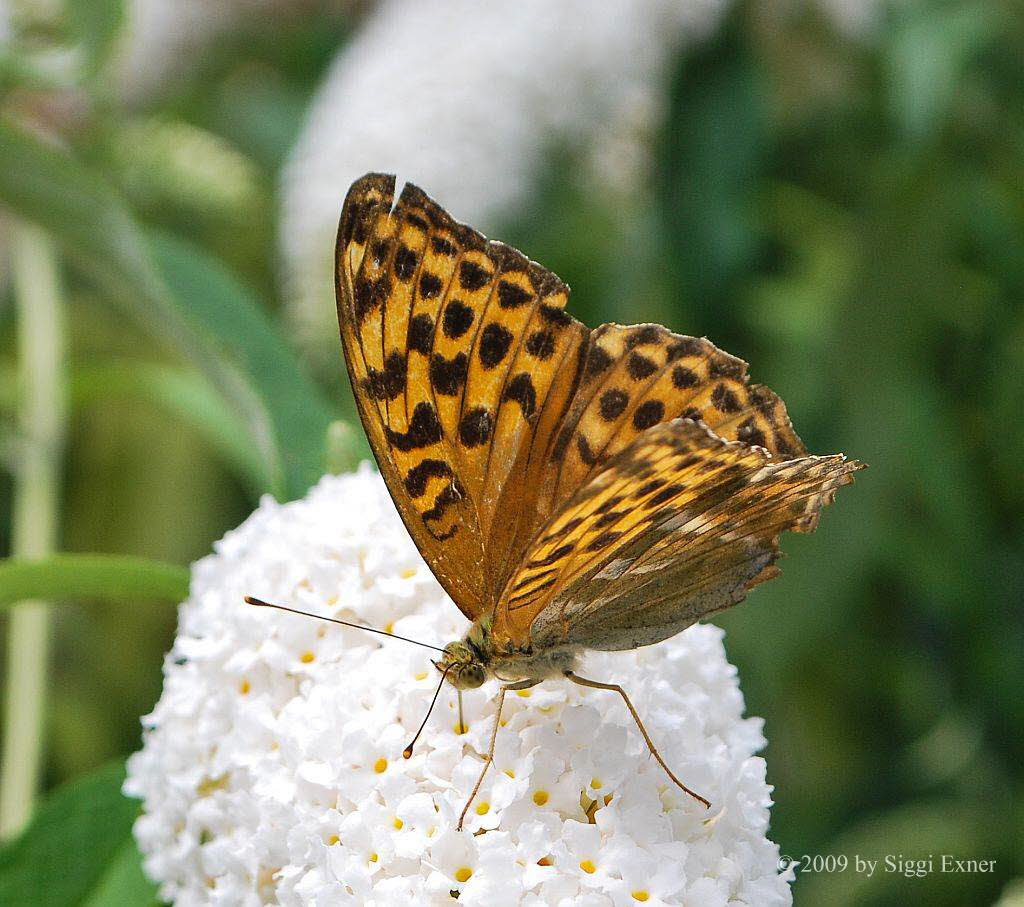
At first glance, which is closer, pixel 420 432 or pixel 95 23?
pixel 420 432

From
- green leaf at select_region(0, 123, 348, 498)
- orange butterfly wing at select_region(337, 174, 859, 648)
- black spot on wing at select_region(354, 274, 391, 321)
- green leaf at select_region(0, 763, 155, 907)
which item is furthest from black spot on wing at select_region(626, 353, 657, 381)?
green leaf at select_region(0, 763, 155, 907)

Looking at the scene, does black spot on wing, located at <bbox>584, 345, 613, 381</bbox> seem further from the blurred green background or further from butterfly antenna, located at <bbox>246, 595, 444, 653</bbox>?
the blurred green background

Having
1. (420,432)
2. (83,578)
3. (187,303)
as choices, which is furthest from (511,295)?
(187,303)

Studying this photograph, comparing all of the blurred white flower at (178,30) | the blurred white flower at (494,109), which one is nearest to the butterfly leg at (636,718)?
the blurred white flower at (494,109)

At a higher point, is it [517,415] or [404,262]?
[404,262]

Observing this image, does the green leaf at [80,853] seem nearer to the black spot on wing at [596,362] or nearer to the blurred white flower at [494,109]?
the black spot on wing at [596,362]

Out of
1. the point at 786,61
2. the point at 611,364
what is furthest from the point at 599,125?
the point at 611,364

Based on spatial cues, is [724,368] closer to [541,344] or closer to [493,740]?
[541,344]
